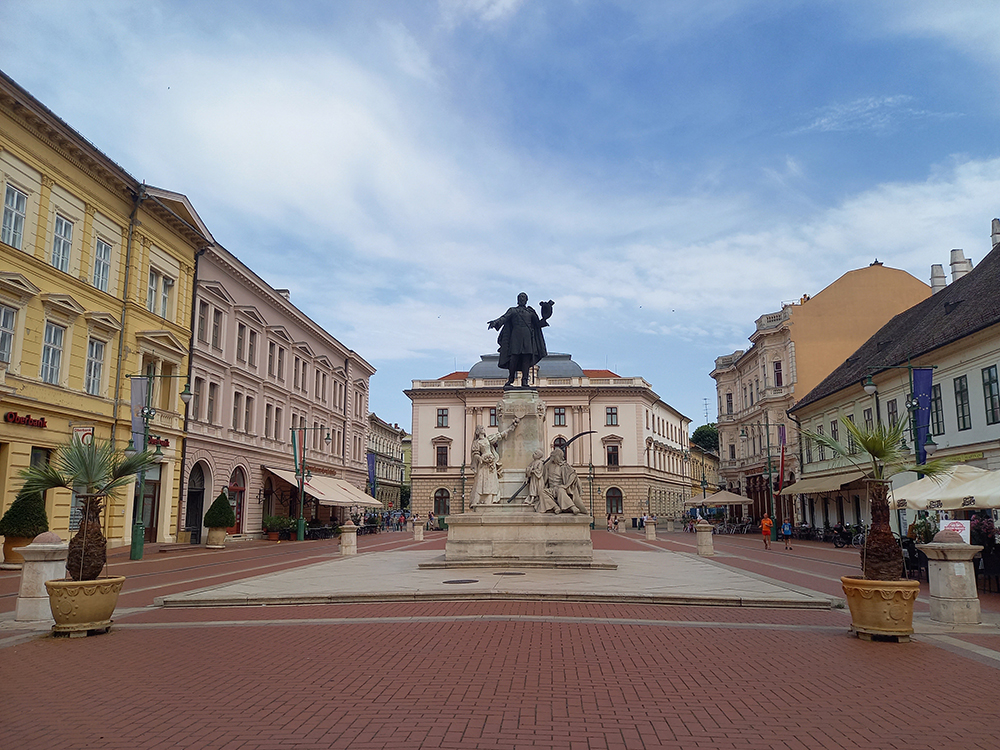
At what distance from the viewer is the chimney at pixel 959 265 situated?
4016 centimetres

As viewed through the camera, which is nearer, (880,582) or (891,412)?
(880,582)

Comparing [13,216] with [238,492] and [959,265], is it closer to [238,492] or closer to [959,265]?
[238,492]

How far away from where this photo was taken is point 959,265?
40.4 metres

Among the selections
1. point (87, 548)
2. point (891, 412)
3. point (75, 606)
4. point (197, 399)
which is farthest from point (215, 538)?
point (891, 412)

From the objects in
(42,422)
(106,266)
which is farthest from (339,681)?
(106,266)

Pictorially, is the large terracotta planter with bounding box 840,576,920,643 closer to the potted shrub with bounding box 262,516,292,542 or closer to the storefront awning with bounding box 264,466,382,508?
the storefront awning with bounding box 264,466,382,508

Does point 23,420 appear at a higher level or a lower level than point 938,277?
lower

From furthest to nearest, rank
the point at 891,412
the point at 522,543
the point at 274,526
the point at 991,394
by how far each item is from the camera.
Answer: the point at 274,526, the point at 891,412, the point at 991,394, the point at 522,543

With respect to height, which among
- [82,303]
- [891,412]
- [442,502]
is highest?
[82,303]

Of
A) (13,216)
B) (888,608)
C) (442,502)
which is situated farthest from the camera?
(442,502)

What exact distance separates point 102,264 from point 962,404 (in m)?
32.2

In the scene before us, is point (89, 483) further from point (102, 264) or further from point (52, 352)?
point (102, 264)

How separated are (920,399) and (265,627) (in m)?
21.7

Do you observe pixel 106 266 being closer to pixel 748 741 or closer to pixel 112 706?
pixel 112 706
